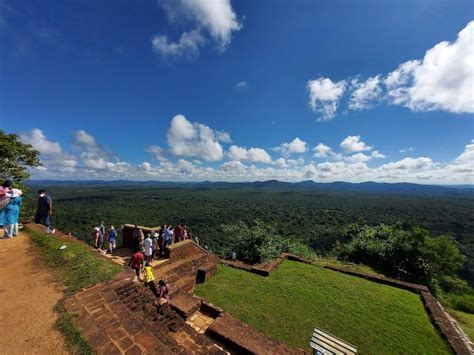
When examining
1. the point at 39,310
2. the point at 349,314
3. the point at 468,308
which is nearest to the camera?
the point at 39,310

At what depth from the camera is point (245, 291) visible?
7.88m

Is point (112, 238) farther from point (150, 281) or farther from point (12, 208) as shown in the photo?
point (150, 281)

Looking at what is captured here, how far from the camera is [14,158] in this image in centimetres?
1242

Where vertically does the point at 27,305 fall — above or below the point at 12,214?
below

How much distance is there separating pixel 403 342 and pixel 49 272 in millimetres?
9498

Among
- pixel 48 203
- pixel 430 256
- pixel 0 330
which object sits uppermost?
pixel 48 203

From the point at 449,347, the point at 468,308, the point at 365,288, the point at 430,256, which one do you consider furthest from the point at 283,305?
the point at 430,256

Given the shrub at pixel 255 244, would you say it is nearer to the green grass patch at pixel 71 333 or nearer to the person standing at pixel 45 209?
the person standing at pixel 45 209

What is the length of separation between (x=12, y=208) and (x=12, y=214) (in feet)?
1.18

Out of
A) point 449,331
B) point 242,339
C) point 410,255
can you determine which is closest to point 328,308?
point 449,331

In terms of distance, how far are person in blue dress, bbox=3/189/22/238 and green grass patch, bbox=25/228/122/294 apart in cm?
62

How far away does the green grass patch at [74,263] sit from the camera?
5.38 metres

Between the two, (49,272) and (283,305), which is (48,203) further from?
(283,305)

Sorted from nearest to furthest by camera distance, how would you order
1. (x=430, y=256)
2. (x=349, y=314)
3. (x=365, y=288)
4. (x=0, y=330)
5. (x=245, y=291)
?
(x=0, y=330) < (x=349, y=314) < (x=245, y=291) < (x=365, y=288) < (x=430, y=256)
